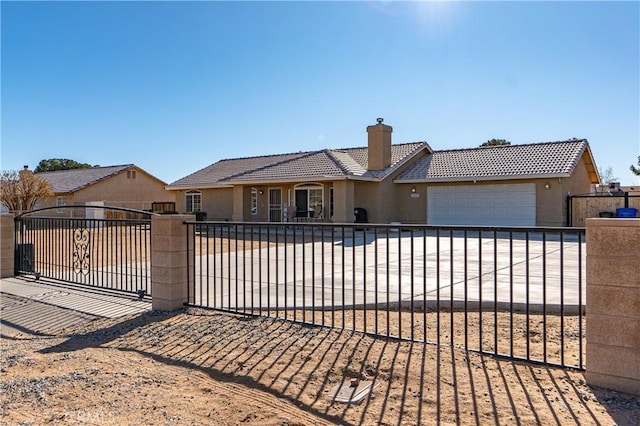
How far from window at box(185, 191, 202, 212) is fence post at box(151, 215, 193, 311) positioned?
76.4 feet

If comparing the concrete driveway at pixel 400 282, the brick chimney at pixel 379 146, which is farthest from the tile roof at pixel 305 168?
the concrete driveway at pixel 400 282

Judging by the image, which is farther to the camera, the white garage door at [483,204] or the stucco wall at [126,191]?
the stucco wall at [126,191]

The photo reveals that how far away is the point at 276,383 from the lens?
3.60 meters

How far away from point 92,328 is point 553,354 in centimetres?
513

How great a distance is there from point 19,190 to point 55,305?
26430 millimetres

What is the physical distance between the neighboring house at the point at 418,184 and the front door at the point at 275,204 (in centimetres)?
4

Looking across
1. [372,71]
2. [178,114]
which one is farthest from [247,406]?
[178,114]

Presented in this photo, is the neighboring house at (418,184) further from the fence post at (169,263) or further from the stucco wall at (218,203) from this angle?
the fence post at (169,263)

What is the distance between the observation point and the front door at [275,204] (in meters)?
24.8

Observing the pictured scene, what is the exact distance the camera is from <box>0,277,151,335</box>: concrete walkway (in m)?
5.97

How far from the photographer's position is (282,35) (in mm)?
11727

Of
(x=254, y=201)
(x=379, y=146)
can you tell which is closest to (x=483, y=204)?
(x=379, y=146)

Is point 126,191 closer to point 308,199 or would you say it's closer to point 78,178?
point 78,178

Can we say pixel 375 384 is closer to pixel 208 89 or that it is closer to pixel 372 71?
pixel 372 71
